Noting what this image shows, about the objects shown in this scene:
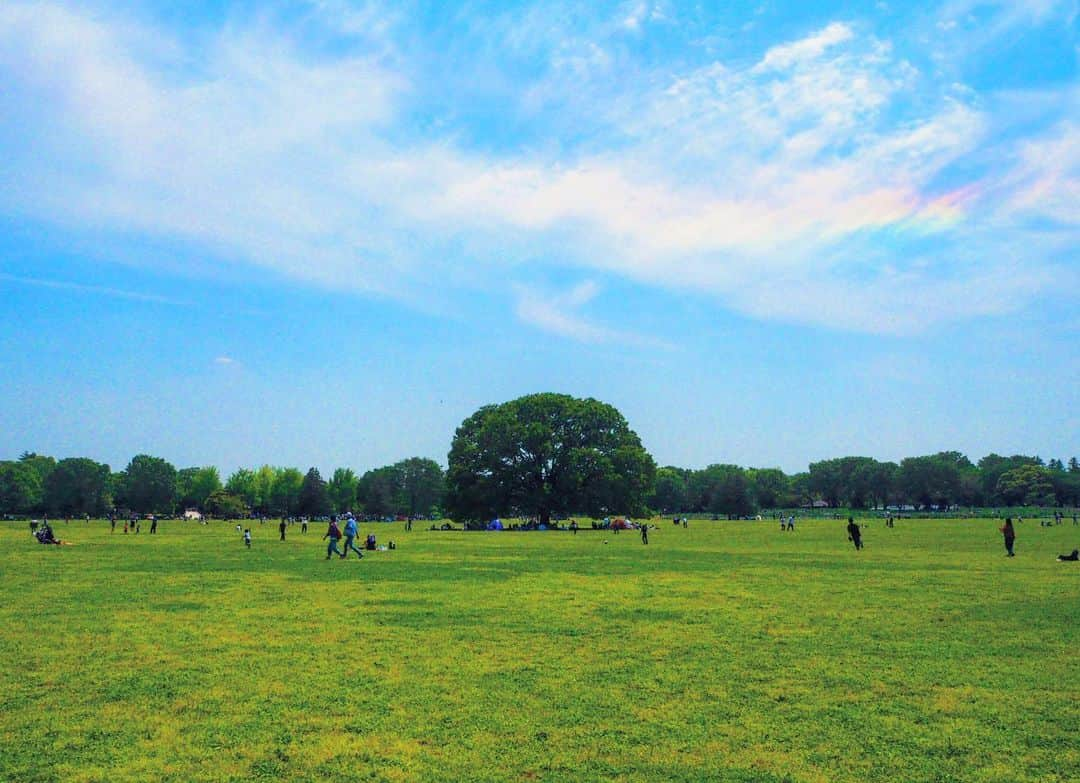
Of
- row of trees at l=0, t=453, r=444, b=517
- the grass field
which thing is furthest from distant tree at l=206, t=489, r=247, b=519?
the grass field

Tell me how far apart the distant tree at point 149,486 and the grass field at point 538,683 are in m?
154

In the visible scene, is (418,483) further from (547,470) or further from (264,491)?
(547,470)

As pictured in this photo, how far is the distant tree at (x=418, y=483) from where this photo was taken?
178 metres

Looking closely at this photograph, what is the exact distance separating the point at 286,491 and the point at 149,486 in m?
29.7

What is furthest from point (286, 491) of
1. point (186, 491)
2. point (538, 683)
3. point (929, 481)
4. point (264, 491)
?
point (538, 683)

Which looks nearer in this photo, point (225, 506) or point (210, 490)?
point (225, 506)

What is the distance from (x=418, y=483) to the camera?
178000mm

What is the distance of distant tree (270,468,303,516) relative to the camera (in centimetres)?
17675

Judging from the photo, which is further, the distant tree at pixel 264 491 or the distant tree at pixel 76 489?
the distant tree at pixel 264 491

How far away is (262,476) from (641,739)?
192 meters

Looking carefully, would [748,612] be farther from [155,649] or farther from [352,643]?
[155,649]

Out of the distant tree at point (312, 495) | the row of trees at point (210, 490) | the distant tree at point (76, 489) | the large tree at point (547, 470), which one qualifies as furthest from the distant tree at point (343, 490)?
the large tree at point (547, 470)

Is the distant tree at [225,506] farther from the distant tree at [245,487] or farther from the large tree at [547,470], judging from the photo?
the large tree at [547,470]

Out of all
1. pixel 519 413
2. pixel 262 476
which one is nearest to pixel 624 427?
pixel 519 413
